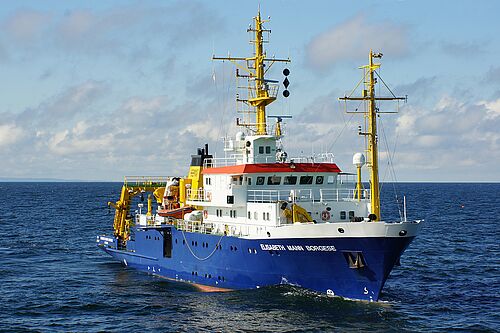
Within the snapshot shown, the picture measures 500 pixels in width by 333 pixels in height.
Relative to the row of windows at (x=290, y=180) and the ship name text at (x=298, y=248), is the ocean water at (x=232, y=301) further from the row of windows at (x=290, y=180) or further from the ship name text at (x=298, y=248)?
the row of windows at (x=290, y=180)

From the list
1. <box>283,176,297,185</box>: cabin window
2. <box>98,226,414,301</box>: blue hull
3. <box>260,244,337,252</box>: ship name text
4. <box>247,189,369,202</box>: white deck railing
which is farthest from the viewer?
<box>283,176,297,185</box>: cabin window

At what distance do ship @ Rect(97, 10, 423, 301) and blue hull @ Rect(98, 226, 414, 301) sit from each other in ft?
0.16

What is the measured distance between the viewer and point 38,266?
45.9m

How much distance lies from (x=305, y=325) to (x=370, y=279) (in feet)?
13.3

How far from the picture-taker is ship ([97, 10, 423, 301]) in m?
30.4

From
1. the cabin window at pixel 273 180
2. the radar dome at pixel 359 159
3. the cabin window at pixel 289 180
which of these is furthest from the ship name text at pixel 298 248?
the radar dome at pixel 359 159

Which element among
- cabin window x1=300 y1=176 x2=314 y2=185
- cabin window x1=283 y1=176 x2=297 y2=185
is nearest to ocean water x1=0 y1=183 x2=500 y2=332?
cabin window x1=283 y1=176 x2=297 y2=185

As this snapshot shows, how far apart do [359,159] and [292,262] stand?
21.3ft

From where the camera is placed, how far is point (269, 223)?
33781 mm

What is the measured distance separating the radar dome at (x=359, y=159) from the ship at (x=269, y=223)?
0.17 ft

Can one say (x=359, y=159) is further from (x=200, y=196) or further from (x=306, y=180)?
(x=200, y=196)

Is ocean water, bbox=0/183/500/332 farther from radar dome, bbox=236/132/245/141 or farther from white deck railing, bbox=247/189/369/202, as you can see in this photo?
radar dome, bbox=236/132/245/141

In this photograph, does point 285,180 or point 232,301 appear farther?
point 285,180

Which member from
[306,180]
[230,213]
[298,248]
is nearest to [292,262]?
[298,248]
